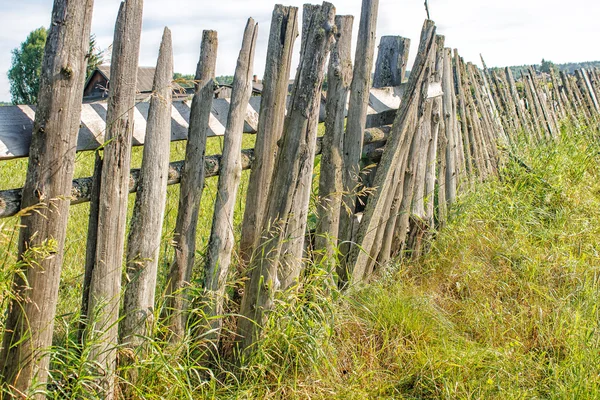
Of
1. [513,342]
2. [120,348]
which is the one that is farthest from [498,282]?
[120,348]

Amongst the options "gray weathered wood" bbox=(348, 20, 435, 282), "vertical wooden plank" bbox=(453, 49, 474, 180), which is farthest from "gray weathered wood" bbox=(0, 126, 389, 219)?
"vertical wooden plank" bbox=(453, 49, 474, 180)

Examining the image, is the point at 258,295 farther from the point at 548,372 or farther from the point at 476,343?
the point at 548,372

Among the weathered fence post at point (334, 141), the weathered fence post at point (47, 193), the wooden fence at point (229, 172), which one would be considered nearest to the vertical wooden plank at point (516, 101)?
the wooden fence at point (229, 172)

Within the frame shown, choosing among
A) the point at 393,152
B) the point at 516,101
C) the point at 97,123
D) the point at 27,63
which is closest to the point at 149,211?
the point at 97,123

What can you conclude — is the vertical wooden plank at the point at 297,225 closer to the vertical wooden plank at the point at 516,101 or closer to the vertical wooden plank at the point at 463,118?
the vertical wooden plank at the point at 463,118

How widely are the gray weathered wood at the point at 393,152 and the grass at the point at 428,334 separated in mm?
215

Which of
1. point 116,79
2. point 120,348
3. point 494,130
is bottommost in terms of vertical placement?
point 120,348

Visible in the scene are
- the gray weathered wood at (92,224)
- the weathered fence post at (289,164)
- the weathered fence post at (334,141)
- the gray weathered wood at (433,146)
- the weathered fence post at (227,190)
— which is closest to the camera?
the gray weathered wood at (92,224)

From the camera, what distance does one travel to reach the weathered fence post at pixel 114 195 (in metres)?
2.13

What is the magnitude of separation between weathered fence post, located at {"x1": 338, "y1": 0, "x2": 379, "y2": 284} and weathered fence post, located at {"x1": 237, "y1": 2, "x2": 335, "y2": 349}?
20.7 inches

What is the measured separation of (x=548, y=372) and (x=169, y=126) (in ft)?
7.36

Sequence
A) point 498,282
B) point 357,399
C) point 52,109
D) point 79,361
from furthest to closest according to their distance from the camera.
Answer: point 498,282
point 357,399
point 79,361
point 52,109

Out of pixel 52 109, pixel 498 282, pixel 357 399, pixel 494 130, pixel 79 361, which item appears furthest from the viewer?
pixel 494 130

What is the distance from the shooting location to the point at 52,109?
197 cm
